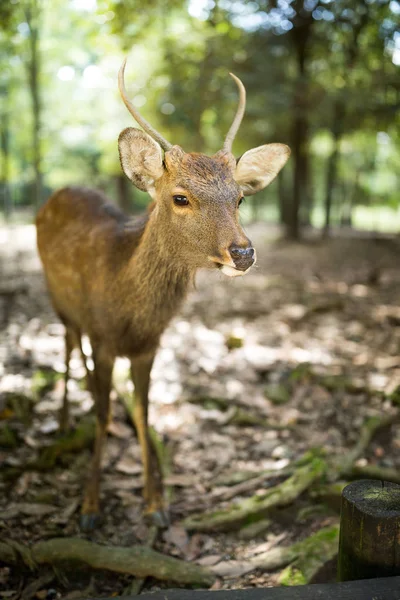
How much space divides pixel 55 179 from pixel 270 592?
1030 inches

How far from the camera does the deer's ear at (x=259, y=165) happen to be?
11.4 ft

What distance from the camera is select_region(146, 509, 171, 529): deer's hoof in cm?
371

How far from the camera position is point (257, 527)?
3629 mm

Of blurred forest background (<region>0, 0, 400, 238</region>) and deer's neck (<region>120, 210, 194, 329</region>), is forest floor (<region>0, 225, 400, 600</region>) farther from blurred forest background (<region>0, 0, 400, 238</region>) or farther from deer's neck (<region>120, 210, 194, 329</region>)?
blurred forest background (<region>0, 0, 400, 238</region>)

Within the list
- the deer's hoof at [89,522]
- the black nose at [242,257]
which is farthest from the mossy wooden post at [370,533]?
the deer's hoof at [89,522]

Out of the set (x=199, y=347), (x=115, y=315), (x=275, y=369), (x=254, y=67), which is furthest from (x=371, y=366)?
(x=254, y=67)

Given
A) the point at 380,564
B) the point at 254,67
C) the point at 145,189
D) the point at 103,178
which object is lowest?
the point at 103,178

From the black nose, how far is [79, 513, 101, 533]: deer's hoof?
209cm

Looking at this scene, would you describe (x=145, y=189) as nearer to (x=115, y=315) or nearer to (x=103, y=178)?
(x=115, y=315)

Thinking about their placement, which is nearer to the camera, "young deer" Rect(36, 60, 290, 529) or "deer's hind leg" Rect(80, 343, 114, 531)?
"young deer" Rect(36, 60, 290, 529)

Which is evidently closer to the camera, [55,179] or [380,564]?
[380,564]

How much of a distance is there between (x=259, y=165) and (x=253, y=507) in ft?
7.71

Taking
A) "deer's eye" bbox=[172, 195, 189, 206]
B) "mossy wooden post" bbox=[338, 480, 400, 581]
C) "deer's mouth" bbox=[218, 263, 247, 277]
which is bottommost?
"mossy wooden post" bbox=[338, 480, 400, 581]

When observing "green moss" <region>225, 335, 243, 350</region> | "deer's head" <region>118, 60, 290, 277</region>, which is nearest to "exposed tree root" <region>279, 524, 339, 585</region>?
"deer's head" <region>118, 60, 290, 277</region>
